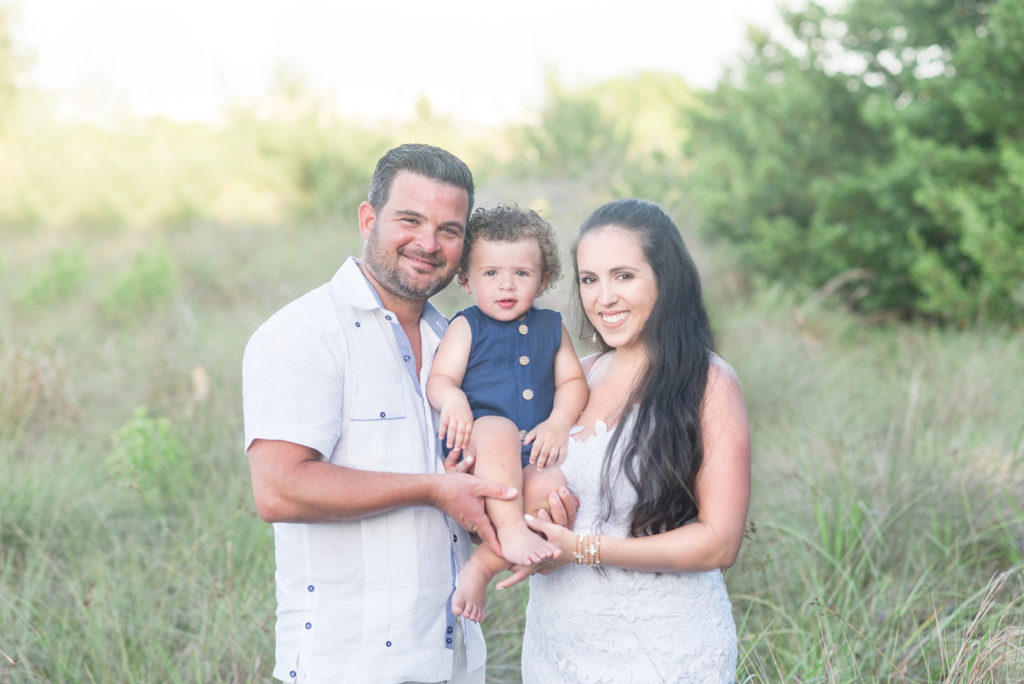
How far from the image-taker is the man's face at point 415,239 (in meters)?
2.88

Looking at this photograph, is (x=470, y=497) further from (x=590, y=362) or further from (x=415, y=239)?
(x=415, y=239)

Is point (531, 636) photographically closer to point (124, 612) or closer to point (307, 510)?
point (307, 510)

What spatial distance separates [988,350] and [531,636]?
6.27m

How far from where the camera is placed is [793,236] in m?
11.1

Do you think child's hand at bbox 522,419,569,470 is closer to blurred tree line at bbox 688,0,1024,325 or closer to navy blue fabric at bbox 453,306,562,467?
navy blue fabric at bbox 453,306,562,467

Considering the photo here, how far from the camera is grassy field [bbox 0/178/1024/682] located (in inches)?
142

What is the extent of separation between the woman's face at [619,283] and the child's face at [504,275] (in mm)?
366

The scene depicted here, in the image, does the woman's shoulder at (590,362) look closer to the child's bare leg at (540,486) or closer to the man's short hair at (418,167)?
the child's bare leg at (540,486)

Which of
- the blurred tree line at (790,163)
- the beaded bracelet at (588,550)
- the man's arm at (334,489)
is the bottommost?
the beaded bracelet at (588,550)

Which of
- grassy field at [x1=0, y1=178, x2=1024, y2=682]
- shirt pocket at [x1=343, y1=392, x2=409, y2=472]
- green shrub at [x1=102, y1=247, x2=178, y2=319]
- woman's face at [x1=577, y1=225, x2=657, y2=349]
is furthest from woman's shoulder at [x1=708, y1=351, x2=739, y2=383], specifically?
green shrub at [x1=102, y1=247, x2=178, y2=319]

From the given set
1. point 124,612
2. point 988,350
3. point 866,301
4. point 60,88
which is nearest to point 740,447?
point 124,612

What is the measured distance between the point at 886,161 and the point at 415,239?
9.49 m

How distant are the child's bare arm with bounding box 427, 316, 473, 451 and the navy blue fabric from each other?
38 mm

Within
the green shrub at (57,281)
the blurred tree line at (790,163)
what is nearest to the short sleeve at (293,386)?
the blurred tree line at (790,163)
